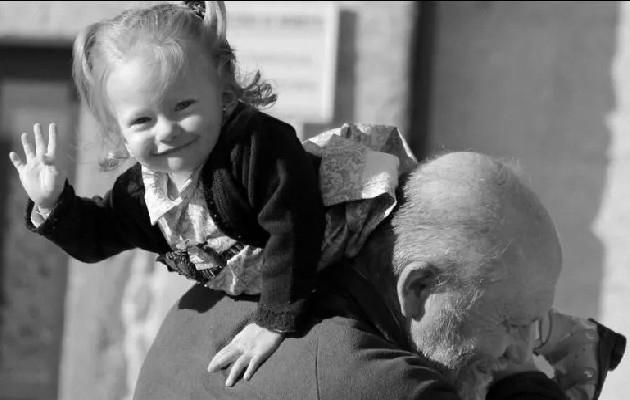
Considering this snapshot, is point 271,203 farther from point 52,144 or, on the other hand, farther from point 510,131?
point 510,131

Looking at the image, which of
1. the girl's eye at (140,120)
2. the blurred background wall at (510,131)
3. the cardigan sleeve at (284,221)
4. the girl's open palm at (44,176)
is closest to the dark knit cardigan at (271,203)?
the cardigan sleeve at (284,221)

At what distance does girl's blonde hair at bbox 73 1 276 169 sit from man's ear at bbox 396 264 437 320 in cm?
39

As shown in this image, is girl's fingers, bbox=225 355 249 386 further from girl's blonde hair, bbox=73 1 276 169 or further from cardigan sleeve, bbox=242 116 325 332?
girl's blonde hair, bbox=73 1 276 169

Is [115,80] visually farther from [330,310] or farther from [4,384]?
[4,384]

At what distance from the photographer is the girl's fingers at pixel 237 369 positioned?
1.84m

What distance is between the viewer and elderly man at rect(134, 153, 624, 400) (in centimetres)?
180

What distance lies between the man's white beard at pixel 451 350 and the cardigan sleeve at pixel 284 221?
0.20m

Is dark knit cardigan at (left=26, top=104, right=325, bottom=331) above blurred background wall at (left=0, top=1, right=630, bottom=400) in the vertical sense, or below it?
above

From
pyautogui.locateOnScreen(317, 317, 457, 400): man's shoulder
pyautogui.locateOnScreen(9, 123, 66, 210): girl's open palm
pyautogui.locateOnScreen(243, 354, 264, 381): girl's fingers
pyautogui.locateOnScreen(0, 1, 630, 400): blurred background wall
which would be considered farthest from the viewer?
pyautogui.locateOnScreen(0, 1, 630, 400): blurred background wall

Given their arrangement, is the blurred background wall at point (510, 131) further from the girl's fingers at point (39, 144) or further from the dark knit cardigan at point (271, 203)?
the dark knit cardigan at point (271, 203)

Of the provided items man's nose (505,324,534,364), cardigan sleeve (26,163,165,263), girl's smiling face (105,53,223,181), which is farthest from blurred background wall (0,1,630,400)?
girl's smiling face (105,53,223,181)

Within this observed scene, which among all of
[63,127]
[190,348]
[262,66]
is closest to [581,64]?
[262,66]

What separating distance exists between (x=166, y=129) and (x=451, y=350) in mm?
572

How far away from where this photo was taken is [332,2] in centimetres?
373
